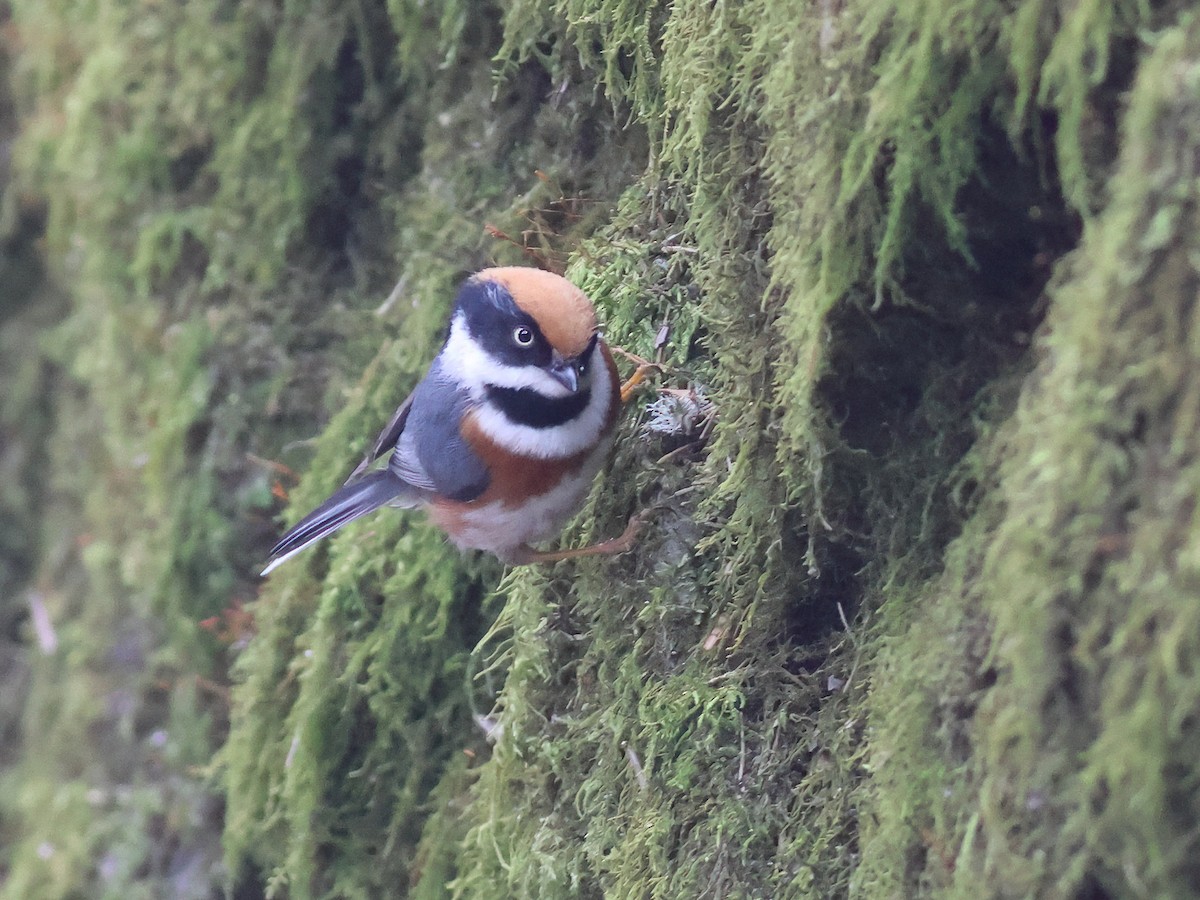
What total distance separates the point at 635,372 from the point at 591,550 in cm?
53

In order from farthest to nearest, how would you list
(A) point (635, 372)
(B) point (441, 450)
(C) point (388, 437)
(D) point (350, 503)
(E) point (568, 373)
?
1. (C) point (388, 437)
2. (D) point (350, 503)
3. (B) point (441, 450)
4. (A) point (635, 372)
5. (E) point (568, 373)

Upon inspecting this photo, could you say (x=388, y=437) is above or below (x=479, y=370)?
below

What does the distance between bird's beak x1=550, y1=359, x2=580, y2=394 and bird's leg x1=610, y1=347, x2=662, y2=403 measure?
7.5 inches

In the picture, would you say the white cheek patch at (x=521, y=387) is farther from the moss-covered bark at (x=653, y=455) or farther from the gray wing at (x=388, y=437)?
the gray wing at (x=388, y=437)

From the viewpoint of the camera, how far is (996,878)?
5.94 ft

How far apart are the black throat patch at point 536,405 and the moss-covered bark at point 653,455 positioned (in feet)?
0.72

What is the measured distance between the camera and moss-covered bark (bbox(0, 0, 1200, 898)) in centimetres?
173

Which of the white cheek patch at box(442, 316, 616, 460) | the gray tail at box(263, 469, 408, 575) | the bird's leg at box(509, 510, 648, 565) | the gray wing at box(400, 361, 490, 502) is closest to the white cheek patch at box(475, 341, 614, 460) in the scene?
the white cheek patch at box(442, 316, 616, 460)

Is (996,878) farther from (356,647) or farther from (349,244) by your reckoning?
(349,244)

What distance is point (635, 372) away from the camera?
3.14 metres

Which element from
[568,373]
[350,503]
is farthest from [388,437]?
[568,373]

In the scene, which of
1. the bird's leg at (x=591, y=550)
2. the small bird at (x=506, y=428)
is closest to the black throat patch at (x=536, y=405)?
the small bird at (x=506, y=428)

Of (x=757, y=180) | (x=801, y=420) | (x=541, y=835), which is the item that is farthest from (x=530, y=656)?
(x=757, y=180)

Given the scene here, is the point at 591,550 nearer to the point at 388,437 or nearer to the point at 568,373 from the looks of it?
the point at 568,373
